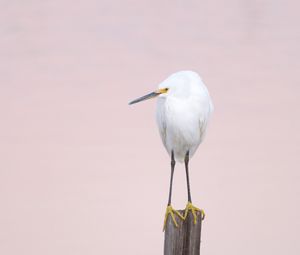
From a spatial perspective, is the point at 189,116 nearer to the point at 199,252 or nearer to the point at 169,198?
the point at 169,198

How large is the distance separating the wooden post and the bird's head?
1.10 meters

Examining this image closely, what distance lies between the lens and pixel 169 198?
4.12 m

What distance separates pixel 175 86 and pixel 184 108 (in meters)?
0.20

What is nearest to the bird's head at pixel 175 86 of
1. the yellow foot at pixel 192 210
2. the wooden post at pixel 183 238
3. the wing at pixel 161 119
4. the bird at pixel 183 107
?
the bird at pixel 183 107

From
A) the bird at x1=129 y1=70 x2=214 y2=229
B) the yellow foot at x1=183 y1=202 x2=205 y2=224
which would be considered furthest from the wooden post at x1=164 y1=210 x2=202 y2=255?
Result: the bird at x1=129 y1=70 x2=214 y2=229

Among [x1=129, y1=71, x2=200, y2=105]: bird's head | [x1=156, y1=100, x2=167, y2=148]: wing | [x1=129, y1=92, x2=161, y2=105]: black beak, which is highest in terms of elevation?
[x1=129, y1=71, x2=200, y2=105]: bird's head

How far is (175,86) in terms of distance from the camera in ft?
13.2

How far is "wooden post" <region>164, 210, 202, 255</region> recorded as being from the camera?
129 inches

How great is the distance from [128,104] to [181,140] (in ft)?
1.85

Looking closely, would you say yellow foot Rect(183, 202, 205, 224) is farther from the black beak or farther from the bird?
the black beak

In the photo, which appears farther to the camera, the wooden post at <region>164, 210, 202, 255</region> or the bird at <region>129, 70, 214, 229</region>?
the bird at <region>129, 70, 214, 229</region>

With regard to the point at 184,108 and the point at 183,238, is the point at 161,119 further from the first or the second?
the point at 183,238

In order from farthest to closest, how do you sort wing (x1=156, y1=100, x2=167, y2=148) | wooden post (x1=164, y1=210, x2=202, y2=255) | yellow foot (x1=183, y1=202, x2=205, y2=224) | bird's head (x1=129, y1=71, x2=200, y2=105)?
wing (x1=156, y1=100, x2=167, y2=148) < bird's head (x1=129, y1=71, x2=200, y2=105) < yellow foot (x1=183, y1=202, x2=205, y2=224) < wooden post (x1=164, y1=210, x2=202, y2=255)

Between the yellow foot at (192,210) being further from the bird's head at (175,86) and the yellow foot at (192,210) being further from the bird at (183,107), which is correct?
the bird's head at (175,86)
